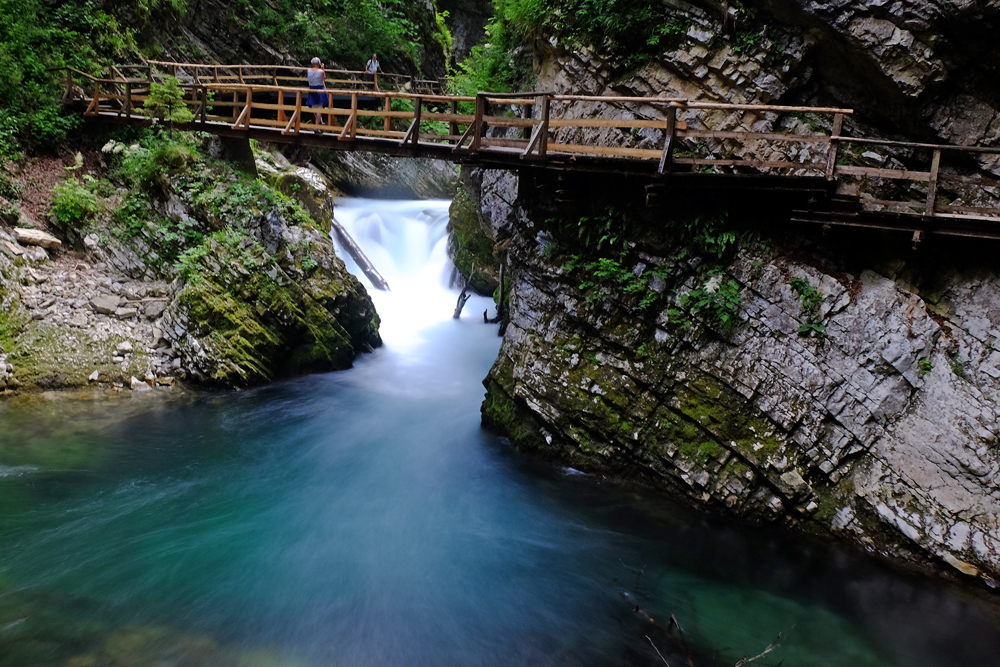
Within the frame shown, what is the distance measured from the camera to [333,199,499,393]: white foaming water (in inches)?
558

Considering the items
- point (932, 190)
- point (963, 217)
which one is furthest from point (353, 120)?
point (963, 217)

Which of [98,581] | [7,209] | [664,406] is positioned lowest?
[98,581]

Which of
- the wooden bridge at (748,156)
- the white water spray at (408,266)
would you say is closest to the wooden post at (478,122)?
the wooden bridge at (748,156)

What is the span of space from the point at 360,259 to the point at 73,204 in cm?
715

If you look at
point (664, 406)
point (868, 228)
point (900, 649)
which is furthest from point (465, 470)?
point (868, 228)

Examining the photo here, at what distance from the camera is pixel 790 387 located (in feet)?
26.2

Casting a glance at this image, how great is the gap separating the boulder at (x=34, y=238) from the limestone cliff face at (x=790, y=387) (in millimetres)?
10068

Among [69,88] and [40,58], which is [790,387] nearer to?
[69,88]

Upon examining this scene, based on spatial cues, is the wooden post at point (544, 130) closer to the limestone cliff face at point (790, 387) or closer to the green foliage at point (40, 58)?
the limestone cliff face at point (790, 387)

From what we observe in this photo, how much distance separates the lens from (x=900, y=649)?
6258 millimetres

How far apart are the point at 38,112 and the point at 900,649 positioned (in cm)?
1830

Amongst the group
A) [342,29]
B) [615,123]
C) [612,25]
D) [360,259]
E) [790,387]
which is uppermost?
[342,29]

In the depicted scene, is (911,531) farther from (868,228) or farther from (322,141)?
(322,141)

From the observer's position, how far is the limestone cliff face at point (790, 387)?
7.22 metres
